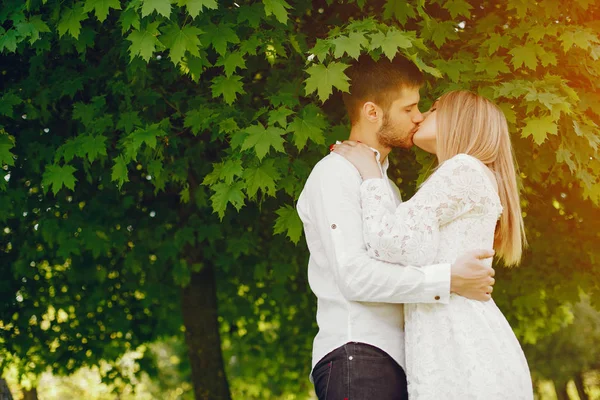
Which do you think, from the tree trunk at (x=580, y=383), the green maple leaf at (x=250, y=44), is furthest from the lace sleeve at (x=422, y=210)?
the tree trunk at (x=580, y=383)

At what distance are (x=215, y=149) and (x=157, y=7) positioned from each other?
3088 mm

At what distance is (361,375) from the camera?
11.1 ft

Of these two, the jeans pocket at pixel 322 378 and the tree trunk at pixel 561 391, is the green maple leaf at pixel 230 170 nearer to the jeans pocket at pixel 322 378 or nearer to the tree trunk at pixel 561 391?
the jeans pocket at pixel 322 378

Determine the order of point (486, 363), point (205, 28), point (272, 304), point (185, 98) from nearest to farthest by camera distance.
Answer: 1. point (486, 363)
2. point (205, 28)
3. point (185, 98)
4. point (272, 304)

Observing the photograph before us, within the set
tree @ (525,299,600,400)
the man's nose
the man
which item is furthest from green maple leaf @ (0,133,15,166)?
tree @ (525,299,600,400)

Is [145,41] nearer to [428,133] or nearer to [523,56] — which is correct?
[428,133]

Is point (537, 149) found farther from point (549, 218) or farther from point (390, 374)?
point (390, 374)

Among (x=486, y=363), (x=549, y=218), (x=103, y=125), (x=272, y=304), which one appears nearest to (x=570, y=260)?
(x=549, y=218)

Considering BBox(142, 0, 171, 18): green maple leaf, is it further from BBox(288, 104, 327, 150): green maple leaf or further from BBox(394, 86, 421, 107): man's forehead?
BBox(394, 86, 421, 107): man's forehead

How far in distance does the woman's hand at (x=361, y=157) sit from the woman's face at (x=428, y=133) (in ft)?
0.90

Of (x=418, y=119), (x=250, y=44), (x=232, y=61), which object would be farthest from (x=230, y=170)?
(x=418, y=119)

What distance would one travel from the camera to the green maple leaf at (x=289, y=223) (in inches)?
226

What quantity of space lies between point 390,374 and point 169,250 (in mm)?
5280

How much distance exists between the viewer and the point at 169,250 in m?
8.43
